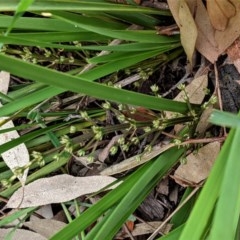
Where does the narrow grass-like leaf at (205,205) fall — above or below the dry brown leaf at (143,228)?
above

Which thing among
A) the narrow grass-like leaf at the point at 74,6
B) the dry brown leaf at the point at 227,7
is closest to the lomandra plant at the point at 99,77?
the narrow grass-like leaf at the point at 74,6

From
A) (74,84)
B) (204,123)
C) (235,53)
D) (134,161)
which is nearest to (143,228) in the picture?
(134,161)

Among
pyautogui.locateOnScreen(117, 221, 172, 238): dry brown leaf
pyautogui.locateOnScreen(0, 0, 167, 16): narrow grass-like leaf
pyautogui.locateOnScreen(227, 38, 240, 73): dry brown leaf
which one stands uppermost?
pyautogui.locateOnScreen(0, 0, 167, 16): narrow grass-like leaf

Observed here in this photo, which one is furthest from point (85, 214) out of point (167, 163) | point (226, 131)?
point (226, 131)

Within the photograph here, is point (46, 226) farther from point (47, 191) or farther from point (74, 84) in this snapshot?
point (74, 84)

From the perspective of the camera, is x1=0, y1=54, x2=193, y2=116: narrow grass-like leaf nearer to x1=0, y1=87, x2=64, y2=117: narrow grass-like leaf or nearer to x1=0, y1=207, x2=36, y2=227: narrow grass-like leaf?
x1=0, y1=87, x2=64, y2=117: narrow grass-like leaf

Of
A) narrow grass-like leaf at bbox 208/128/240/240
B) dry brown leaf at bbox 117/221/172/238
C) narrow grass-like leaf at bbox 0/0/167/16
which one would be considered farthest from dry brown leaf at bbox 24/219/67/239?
narrow grass-like leaf at bbox 208/128/240/240

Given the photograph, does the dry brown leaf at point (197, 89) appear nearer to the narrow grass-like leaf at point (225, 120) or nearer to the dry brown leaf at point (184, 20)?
the dry brown leaf at point (184, 20)

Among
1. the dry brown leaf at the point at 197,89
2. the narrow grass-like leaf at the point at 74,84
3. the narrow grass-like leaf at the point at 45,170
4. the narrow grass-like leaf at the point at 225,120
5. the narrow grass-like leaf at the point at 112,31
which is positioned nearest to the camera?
the narrow grass-like leaf at the point at 225,120
